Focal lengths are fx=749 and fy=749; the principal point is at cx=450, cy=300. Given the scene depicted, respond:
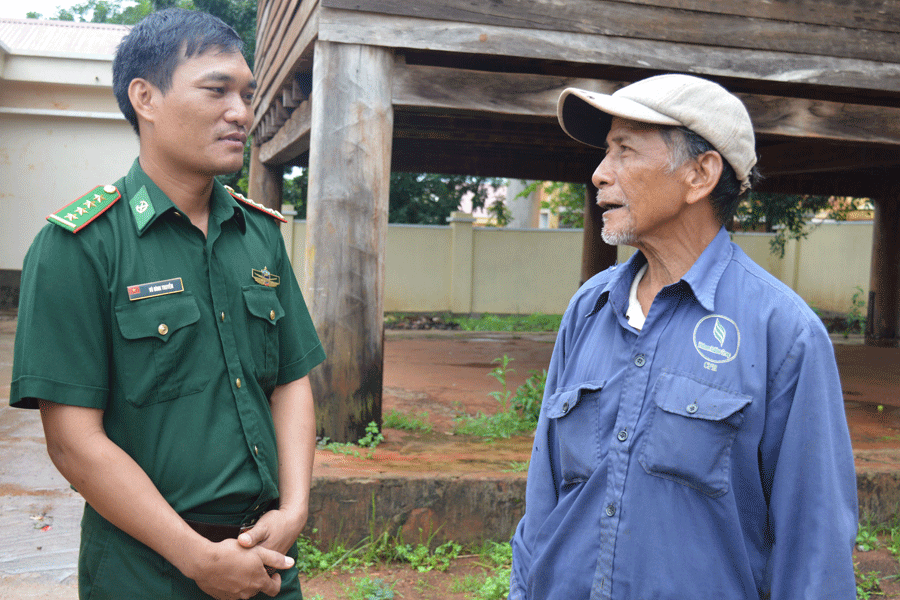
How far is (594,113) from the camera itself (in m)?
1.96

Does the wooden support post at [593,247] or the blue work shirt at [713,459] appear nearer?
the blue work shirt at [713,459]

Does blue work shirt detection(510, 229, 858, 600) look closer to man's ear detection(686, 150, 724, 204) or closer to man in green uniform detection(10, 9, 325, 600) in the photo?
man's ear detection(686, 150, 724, 204)

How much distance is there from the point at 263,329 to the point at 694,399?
0.96 m

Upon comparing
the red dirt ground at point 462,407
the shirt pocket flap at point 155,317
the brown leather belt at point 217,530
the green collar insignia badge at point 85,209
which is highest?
the green collar insignia badge at point 85,209

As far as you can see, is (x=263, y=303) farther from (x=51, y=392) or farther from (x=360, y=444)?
(x=360, y=444)

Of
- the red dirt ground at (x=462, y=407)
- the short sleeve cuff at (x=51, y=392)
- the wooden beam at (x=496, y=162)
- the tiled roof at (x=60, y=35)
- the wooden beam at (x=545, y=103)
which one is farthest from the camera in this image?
the tiled roof at (x=60, y=35)

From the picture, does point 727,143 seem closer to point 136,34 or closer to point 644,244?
point 644,244

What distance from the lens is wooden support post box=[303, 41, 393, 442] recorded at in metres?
4.07

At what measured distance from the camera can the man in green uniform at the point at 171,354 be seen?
1.44 metres

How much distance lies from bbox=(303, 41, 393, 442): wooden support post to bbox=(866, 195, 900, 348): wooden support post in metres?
9.05

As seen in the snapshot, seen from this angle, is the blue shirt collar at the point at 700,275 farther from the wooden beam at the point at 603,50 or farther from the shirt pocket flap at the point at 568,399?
the wooden beam at the point at 603,50

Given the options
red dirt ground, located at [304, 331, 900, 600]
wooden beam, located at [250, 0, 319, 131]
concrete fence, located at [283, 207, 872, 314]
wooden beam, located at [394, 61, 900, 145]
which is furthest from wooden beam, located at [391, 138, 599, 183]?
wooden beam, located at [394, 61, 900, 145]

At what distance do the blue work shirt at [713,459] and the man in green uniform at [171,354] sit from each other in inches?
26.4

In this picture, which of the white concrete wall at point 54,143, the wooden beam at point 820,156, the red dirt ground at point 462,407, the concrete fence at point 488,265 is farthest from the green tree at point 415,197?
the wooden beam at point 820,156
